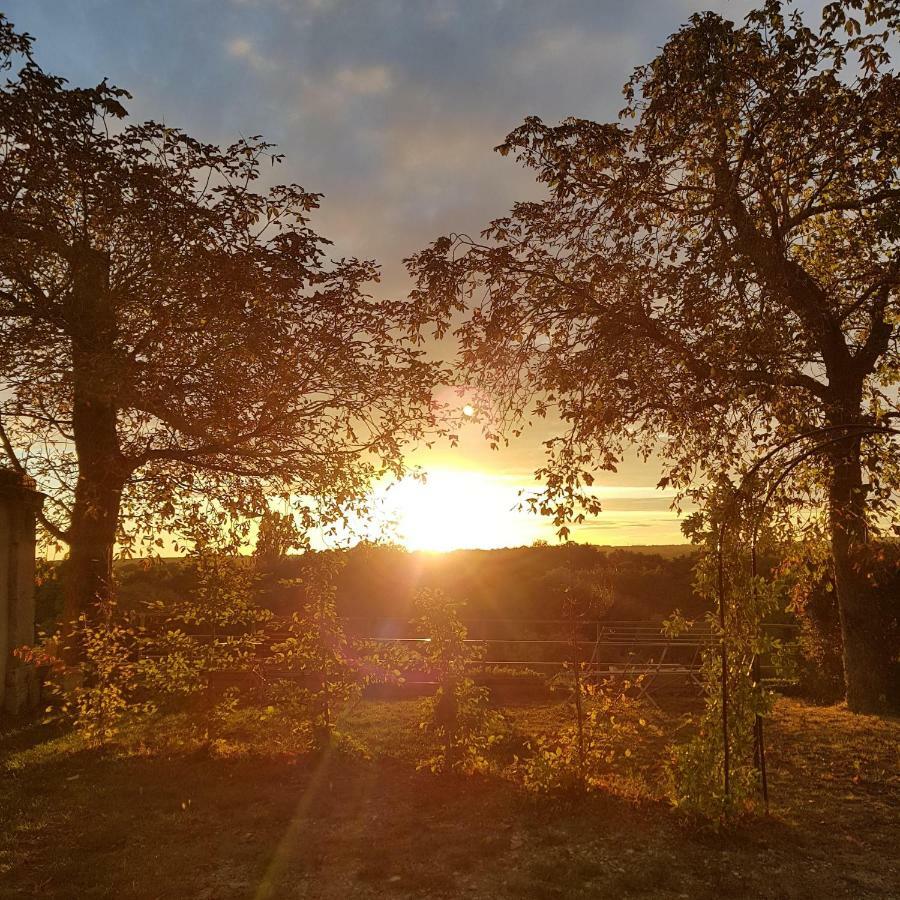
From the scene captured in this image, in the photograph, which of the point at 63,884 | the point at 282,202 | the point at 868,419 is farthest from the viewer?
the point at 282,202

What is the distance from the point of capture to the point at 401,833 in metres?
8.07

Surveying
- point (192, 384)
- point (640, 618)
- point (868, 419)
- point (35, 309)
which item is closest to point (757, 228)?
point (868, 419)

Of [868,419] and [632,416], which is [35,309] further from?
[868,419]

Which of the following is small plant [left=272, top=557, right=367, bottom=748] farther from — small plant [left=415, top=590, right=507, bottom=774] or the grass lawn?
small plant [left=415, top=590, right=507, bottom=774]

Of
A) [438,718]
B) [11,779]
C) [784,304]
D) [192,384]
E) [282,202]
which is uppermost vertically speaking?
[282,202]

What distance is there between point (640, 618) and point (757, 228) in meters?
19.9

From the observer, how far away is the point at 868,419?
9.64 m

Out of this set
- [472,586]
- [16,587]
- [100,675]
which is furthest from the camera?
[472,586]

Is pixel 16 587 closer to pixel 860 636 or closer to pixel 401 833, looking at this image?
pixel 401 833

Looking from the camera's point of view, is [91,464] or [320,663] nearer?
[320,663]

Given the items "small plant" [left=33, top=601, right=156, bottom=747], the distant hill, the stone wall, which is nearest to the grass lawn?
"small plant" [left=33, top=601, right=156, bottom=747]

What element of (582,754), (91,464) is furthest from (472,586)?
(582,754)

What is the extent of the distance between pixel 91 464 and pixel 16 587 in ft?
13.5

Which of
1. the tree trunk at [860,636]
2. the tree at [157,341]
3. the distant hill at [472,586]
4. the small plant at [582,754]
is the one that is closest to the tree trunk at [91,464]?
the tree at [157,341]
